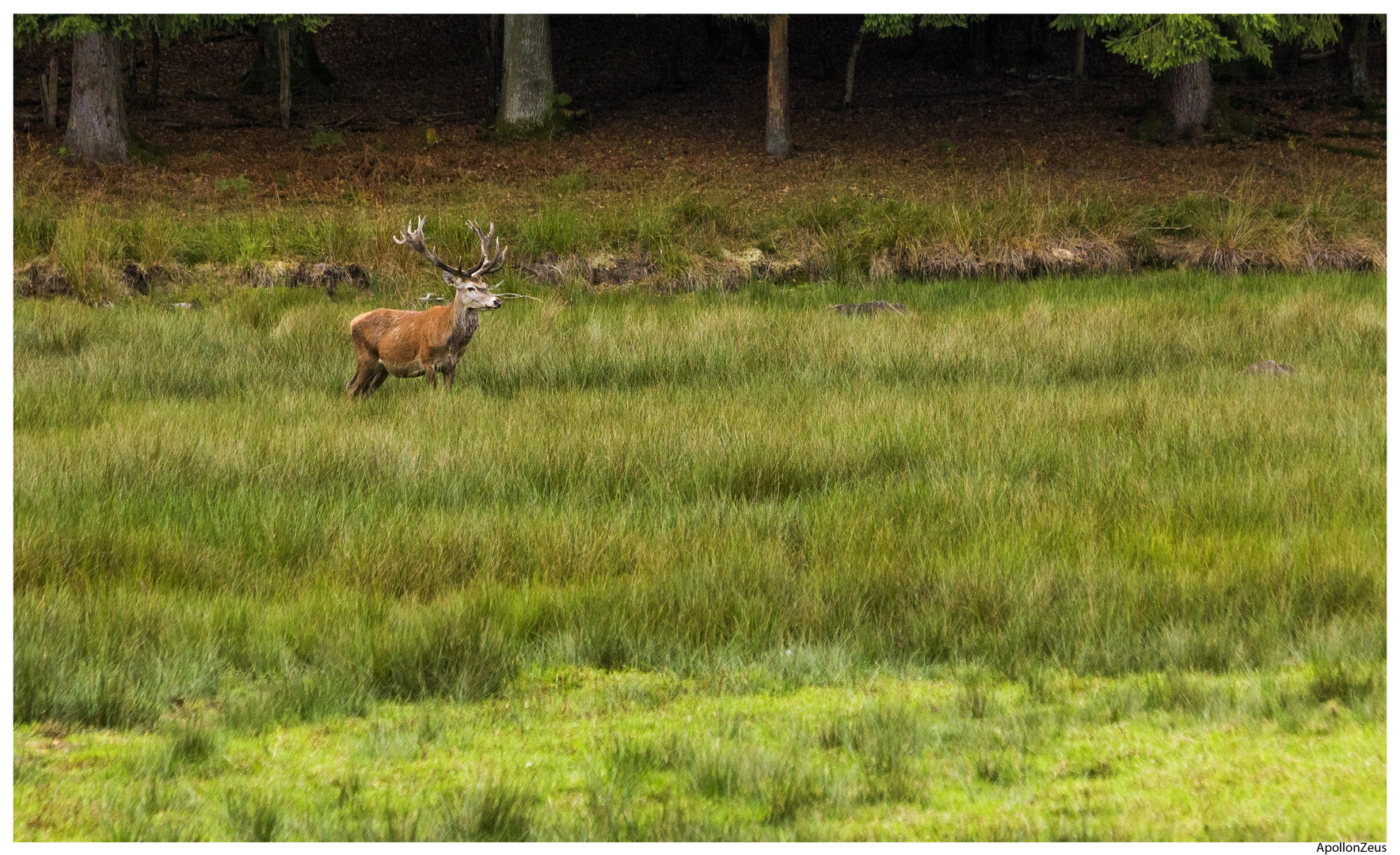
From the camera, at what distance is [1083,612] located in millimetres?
5266

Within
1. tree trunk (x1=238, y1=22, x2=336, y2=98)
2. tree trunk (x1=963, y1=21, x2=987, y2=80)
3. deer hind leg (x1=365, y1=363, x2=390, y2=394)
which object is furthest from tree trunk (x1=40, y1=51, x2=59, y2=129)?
tree trunk (x1=963, y1=21, x2=987, y2=80)

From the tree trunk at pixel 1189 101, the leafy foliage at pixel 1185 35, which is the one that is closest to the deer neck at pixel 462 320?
the leafy foliage at pixel 1185 35

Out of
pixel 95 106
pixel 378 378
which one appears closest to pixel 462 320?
pixel 378 378

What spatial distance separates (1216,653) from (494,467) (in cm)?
439

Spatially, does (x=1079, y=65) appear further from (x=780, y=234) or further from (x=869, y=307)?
(x=869, y=307)

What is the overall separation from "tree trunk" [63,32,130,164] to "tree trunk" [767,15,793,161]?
10.5 m

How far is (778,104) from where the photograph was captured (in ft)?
72.7

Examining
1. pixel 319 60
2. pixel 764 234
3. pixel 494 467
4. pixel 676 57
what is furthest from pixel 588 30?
pixel 494 467

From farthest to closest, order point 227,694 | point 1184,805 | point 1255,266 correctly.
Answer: point 1255,266, point 227,694, point 1184,805

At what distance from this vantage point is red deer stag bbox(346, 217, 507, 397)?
31.5ft

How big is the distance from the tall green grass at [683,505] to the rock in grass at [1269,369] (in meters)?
0.22

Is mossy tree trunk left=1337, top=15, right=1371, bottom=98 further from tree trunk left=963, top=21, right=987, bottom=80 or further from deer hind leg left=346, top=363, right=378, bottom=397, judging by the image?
deer hind leg left=346, top=363, right=378, bottom=397

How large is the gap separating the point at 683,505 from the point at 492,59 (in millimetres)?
20604

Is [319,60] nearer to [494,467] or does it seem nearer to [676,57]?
[676,57]
